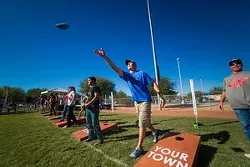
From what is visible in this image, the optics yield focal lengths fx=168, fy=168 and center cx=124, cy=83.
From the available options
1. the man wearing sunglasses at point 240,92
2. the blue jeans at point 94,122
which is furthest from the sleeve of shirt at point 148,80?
the blue jeans at point 94,122

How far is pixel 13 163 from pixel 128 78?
3.18 meters

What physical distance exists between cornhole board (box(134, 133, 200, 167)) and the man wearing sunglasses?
3.50 ft

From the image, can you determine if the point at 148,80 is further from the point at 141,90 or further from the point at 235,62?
the point at 235,62

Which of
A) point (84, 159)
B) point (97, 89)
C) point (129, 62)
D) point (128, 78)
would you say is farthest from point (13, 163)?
point (129, 62)

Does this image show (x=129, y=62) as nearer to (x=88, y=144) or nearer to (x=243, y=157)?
(x=88, y=144)

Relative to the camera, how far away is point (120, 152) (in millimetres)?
4086

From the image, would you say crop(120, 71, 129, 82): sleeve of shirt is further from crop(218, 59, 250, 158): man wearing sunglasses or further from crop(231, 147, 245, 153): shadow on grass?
crop(231, 147, 245, 153): shadow on grass

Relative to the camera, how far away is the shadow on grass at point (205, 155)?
10.8ft

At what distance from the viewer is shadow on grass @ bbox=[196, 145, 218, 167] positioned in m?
3.30

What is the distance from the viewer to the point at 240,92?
3688 millimetres

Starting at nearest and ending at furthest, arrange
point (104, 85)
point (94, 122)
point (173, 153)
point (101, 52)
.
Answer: point (173, 153) → point (101, 52) → point (94, 122) → point (104, 85)

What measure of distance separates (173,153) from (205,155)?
3.17 feet

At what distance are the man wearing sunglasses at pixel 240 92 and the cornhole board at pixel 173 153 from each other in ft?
3.50

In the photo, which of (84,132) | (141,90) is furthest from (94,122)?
(141,90)
